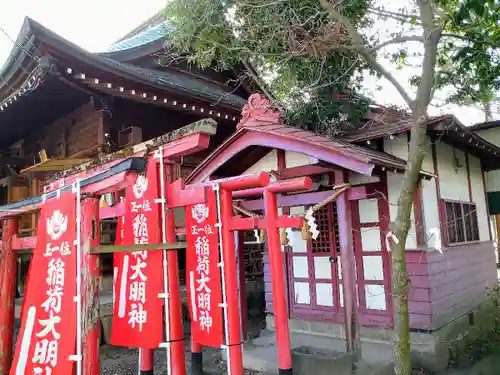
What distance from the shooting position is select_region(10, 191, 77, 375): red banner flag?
12.5 ft

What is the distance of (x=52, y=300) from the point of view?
13.3 feet

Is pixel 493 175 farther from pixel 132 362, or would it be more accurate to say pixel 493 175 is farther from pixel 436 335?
pixel 132 362

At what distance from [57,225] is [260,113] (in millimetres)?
3916

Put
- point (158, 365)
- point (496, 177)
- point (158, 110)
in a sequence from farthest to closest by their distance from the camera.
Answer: point (496, 177)
point (158, 110)
point (158, 365)

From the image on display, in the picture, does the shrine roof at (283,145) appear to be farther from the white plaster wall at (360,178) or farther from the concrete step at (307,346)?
the concrete step at (307,346)

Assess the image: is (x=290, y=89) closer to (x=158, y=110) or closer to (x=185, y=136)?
(x=158, y=110)

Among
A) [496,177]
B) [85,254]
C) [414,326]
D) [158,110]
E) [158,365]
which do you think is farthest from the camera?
[496,177]

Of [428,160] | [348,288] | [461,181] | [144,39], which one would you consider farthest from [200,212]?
[144,39]

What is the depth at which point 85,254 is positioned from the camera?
12.7 ft

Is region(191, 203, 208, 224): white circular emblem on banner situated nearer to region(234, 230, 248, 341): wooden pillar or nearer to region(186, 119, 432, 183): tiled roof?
region(186, 119, 432, 183): tiled roof

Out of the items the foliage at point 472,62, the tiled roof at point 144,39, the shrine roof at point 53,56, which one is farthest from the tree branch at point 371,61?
the tiled roof at point 144,39

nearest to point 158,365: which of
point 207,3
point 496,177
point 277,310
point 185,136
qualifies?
point 277,310

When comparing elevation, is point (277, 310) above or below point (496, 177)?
below

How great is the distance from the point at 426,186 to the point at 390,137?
4.31 feet
